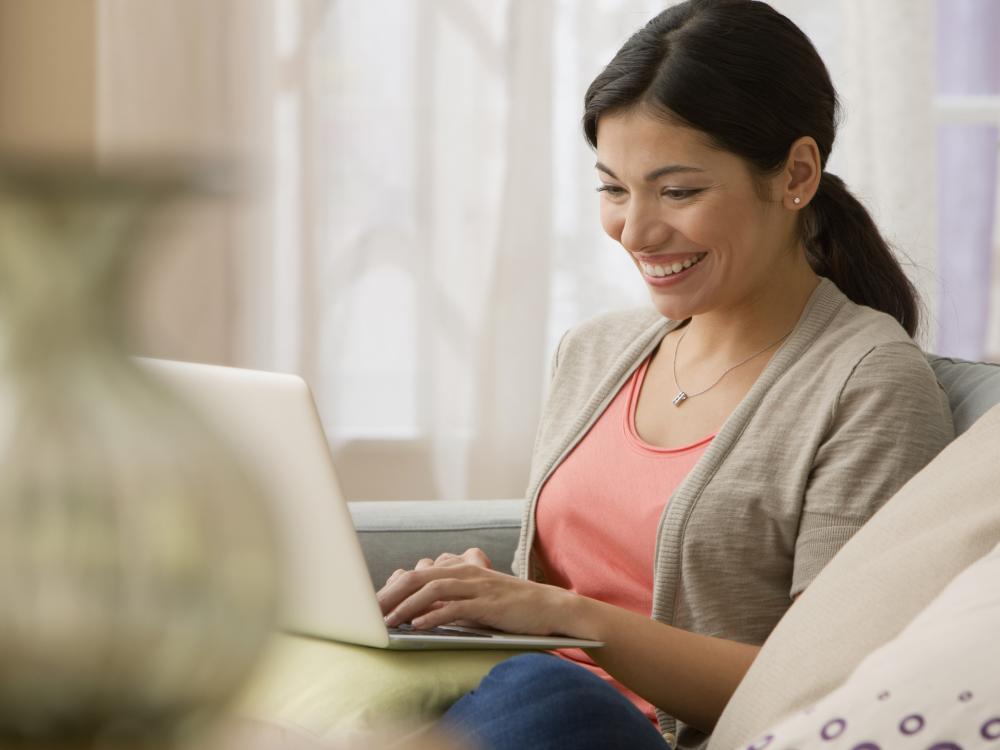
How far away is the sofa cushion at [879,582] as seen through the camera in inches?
36.6

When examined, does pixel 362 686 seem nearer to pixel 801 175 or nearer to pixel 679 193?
pixel 679 193

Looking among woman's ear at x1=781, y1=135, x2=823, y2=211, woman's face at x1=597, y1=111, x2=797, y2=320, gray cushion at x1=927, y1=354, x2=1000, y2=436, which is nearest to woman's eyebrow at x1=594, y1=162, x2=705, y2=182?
woman's face at x1=597, y1=111, x2=797, y2=320

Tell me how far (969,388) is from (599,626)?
1.59 feet

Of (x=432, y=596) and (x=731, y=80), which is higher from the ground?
(x=731, y=80)

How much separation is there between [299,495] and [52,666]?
2.43 ft

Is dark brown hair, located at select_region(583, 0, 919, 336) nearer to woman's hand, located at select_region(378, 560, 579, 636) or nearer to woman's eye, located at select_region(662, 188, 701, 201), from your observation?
woman's eye, located at select_region(662, 188, 701, 201)

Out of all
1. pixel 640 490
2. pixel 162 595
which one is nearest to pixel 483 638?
pixel 640 490

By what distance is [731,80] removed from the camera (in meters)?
1.37

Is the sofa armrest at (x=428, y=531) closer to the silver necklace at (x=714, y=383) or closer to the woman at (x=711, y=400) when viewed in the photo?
the woman at (x=711, y=400)

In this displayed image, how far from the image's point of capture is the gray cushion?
1.31 m

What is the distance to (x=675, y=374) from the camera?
5.01 ft

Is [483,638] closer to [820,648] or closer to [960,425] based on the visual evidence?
[820,648]

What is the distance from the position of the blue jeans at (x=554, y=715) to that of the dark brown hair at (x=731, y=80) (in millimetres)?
660

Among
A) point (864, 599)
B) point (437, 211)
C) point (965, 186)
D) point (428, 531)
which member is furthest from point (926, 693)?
point (965, 186)
